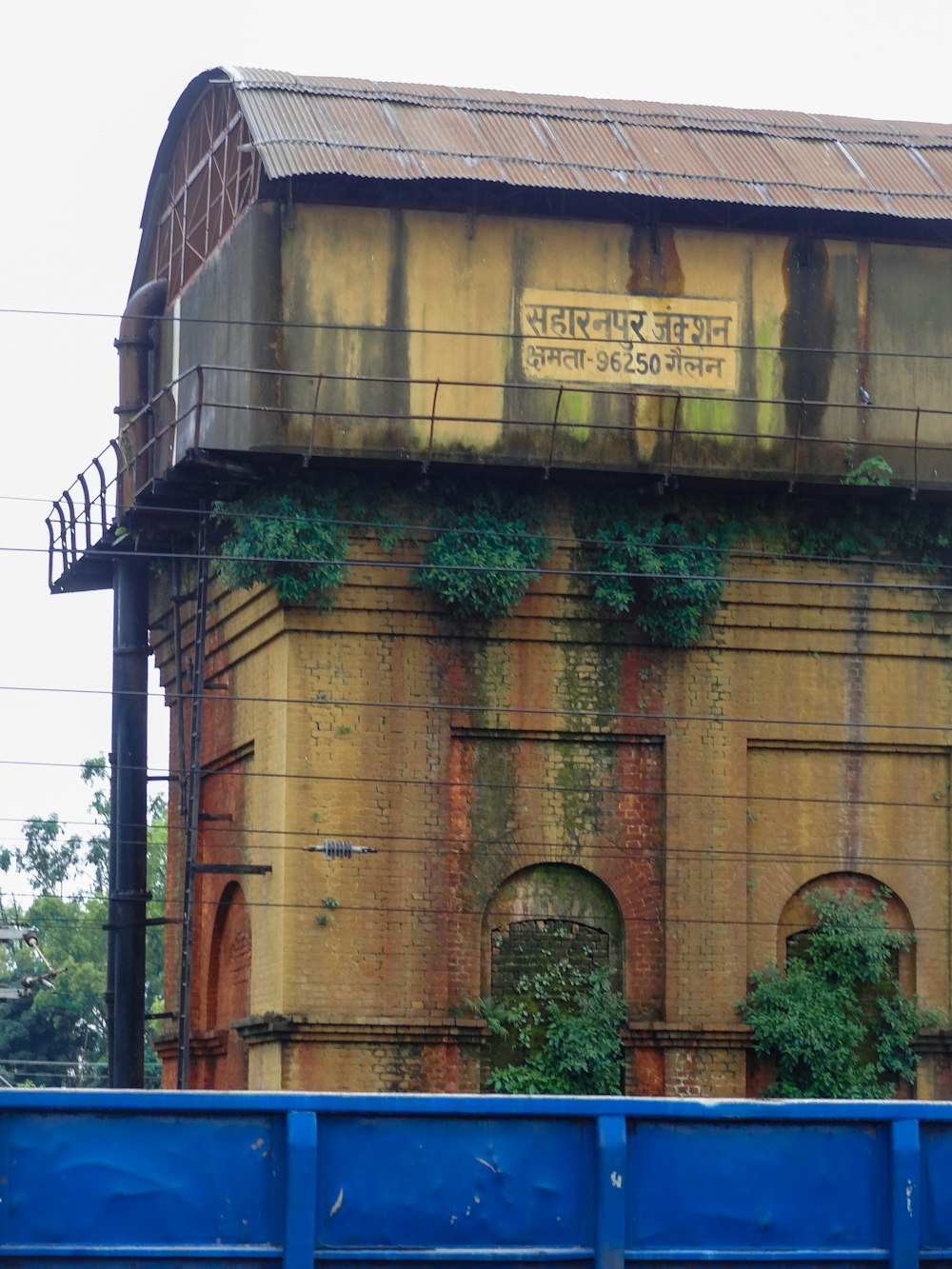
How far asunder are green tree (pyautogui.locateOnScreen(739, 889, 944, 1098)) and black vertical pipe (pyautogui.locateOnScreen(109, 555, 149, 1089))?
7.09 metres

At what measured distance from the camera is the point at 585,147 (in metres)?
20.5

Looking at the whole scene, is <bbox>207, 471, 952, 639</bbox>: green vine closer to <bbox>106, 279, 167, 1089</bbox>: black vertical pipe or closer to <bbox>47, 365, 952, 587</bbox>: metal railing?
<bbox>47, 365, 952, 587</bbox>: metal railing

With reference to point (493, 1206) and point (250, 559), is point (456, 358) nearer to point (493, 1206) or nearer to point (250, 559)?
point (250, 559)

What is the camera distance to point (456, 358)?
64.1ft

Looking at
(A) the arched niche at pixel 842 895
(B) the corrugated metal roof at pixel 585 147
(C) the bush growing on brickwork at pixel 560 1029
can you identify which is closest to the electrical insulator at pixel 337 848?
(C) the bush growing on brickwork at pixel 560 1029

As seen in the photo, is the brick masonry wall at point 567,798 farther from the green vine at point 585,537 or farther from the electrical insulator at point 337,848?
the green vine at point 585,537

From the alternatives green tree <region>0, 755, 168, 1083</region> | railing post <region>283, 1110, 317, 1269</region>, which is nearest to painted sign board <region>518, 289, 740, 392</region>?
railing post <region>283, 1110, 317, 1269</region>

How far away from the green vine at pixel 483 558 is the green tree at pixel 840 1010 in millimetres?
4204

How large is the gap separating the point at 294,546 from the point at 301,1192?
1129 cm

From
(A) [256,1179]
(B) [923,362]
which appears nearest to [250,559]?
(B) [923,362]

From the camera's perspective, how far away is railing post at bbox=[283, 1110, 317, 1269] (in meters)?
8.20

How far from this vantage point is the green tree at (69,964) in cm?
4962

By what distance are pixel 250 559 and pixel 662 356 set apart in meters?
4.40

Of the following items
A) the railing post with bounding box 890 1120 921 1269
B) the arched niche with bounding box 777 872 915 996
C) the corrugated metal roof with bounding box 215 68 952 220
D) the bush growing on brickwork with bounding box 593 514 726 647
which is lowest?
the railing post with bounding box 890 1120 921 1269
